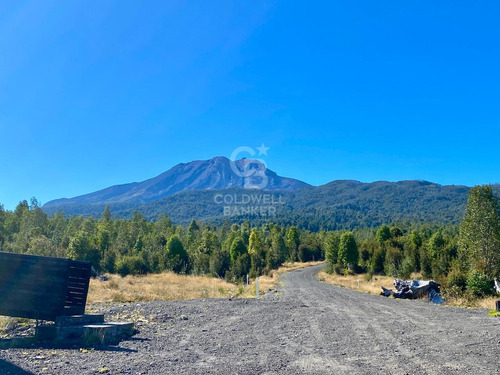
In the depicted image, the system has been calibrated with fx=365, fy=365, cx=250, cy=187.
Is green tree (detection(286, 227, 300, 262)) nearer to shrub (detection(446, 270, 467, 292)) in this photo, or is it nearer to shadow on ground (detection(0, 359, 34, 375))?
shrub (detection(446, 270, 467, 292))

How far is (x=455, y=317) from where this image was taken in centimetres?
1420

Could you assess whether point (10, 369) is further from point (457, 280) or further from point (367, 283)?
point (367, 283)

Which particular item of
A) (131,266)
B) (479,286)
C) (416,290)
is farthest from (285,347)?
(131,266)

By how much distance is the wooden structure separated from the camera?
36.3 ft

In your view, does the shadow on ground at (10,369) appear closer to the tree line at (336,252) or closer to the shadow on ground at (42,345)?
the shadow on ground at (42,345)

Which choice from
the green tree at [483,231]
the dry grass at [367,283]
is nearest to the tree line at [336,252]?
the green tree at [483,231]

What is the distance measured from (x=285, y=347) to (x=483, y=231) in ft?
79.9

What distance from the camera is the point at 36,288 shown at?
1120cm

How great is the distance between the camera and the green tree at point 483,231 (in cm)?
2620

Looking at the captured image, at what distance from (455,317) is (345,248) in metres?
49.1

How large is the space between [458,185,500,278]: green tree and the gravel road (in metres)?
13.7

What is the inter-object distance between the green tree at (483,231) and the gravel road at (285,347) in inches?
541

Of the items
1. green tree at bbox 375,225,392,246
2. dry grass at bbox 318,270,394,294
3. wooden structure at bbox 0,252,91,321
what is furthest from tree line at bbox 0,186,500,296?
wooden structure at bbox 0,252,91,321

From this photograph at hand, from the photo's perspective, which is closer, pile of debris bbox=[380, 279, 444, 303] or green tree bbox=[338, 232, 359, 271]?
pile of debris bbox=[380, 279, 444, 303]
